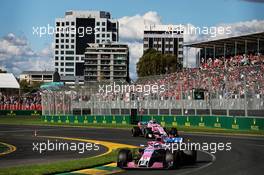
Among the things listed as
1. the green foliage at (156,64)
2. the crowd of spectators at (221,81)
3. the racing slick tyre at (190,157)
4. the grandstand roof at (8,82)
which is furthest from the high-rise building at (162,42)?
the racing slick tyre at (190,157)

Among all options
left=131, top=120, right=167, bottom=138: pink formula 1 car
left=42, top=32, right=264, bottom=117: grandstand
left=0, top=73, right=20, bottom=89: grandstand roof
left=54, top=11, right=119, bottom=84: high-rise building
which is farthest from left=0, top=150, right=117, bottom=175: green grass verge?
left=54, top=11, right=119, bottom=84: high-rise building

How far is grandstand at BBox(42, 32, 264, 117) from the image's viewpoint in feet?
126

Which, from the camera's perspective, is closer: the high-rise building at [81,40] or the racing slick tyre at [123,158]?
the racing slick tyre at [123,158]

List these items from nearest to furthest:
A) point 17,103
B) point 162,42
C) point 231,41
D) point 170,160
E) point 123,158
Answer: point 170,160, point 123,158, point 231,41, point 17,103, point 162,42

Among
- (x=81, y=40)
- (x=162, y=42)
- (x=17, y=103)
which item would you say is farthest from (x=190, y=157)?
(x=81, y=40)

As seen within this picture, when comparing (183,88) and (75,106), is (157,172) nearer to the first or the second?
(183,88)

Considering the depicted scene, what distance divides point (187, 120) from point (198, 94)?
355 centimetres

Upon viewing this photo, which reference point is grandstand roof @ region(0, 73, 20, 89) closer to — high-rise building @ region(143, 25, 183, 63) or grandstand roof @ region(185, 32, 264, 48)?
grandstand roof @ region(185, 32, 264, 48)

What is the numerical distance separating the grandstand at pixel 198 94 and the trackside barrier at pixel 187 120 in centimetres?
48

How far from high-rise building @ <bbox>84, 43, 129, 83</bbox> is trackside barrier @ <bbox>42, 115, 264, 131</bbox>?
7424 cm

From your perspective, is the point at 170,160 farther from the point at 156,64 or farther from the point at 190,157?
the point at 156,64

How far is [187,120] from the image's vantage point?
154 feet

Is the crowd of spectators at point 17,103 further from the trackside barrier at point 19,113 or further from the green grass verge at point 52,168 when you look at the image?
the green grass verge at point 52,168

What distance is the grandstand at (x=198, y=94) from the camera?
38.5 meters
